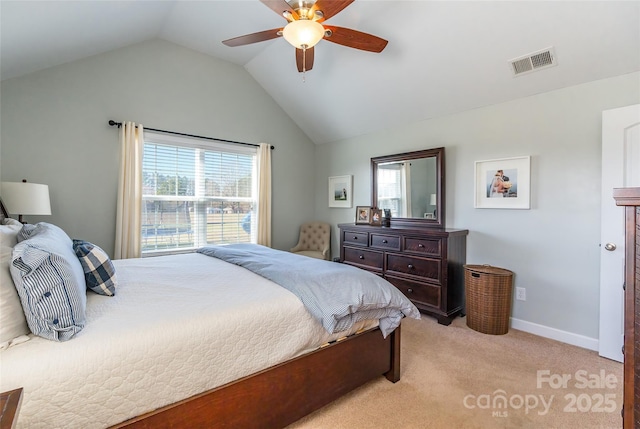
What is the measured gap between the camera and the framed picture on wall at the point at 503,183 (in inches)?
110

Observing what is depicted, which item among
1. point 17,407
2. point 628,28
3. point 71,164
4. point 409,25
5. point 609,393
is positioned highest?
point 409,25

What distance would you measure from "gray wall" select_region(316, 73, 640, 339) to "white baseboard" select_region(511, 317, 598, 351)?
3 centimetres

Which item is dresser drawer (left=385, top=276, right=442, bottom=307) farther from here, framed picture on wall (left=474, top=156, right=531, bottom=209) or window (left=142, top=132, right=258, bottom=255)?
window (left=142, top=132, right=258, bottom=255)

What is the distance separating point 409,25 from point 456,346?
2.88 meters

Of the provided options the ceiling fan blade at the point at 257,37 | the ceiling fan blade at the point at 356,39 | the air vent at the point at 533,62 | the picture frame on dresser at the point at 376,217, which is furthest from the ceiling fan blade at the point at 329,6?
the picture frame on dresser at the point at 376,217

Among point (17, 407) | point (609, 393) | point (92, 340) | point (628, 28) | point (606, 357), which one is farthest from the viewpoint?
point (606, 357)

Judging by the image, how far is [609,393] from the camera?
6.19ft

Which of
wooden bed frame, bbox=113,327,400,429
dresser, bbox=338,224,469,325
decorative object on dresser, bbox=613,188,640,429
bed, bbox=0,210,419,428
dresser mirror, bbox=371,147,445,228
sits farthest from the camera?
dresser mirror, bbox=371,147,445,228

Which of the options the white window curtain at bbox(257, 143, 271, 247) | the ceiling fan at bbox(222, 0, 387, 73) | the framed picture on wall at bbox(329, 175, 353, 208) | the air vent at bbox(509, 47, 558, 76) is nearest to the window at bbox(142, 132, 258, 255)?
the white window curtain at bbox(257, 143, 271, 247)

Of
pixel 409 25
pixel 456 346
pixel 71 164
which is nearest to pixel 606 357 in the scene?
pixel 456 346

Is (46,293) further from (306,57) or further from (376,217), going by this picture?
(376,217)

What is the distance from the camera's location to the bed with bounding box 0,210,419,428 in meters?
0.98

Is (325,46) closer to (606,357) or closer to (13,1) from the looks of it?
(13,1)

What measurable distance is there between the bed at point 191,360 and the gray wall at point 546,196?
1.75m
